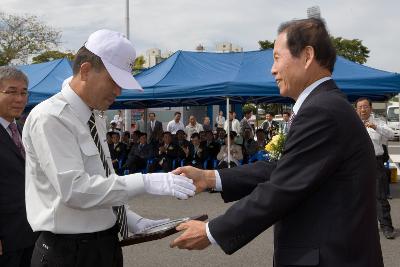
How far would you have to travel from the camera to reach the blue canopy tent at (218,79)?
996 cm

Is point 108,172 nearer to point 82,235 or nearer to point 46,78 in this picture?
point 82,235

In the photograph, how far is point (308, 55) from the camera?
1934 mm

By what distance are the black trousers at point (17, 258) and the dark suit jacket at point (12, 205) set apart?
4 cm

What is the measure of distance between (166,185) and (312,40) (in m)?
0.81

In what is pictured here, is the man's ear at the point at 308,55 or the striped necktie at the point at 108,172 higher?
the man's ear at the point at 308,55

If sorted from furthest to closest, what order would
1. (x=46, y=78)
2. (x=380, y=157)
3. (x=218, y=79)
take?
1. (x=46, y=78)
2. (x=218, y=79)
3. (x=380, y=157)

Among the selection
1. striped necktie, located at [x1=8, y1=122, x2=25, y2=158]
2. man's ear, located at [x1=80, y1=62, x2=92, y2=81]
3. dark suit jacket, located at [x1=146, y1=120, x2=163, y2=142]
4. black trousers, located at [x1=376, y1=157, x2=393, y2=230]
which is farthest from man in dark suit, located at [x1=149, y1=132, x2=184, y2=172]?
Answer: man's ear, located at [x1=80, y1=62, x2=92, y2=81]

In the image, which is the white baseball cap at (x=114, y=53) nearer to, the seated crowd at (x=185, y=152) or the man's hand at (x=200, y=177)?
the man's hand at (x=200, y=177)

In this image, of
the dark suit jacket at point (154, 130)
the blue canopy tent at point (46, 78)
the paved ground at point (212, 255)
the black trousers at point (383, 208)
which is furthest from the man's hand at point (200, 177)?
the dark suit jacket at point (154, 130)

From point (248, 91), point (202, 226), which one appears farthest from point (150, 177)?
point (248, 91)

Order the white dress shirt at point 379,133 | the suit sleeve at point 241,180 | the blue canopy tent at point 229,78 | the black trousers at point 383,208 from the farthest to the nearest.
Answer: the blue canopy tent at point 229,78, the white dress shirt at point 379,133, the black trousers at point 383,208, the suit sleeve at point 241,180

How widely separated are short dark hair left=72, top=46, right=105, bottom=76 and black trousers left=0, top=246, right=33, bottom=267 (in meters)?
1.30

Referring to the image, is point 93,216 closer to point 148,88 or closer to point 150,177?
point 150,177

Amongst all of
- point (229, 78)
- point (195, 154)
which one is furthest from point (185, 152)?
point (229, 78)
